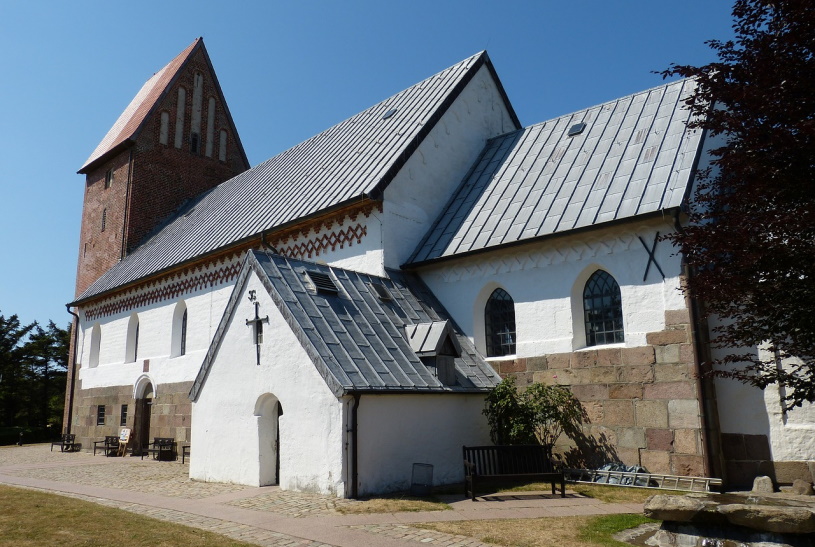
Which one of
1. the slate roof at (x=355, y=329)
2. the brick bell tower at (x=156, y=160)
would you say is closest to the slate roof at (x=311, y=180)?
the brick bell tower at (x=156, y=160)

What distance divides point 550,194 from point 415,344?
5137 mm

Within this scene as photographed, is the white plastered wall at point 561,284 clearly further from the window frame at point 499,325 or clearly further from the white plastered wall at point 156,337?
the white plastered wall at point 156,337

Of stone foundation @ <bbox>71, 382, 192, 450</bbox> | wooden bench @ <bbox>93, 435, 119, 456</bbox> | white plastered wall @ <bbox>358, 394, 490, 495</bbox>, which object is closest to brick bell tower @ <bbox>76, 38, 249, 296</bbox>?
stone foundation @ <bbox>71, 382, 192, 450</bbox>

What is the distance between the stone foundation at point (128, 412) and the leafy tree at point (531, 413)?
10278 mm

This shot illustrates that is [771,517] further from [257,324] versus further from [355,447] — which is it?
[257,324]

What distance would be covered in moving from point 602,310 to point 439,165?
6957mm

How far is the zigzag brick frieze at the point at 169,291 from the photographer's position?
20.6m

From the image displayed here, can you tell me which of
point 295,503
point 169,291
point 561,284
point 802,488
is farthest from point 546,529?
point 169,291

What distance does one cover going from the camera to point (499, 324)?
15602 millimetres

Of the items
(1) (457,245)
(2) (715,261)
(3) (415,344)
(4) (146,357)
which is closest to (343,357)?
(3) (415,344)

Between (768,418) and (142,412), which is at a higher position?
(142,412)

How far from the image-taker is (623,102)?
1795 cm

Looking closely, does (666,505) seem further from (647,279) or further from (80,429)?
(80,429)

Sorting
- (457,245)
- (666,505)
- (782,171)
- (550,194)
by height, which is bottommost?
(666,505)
